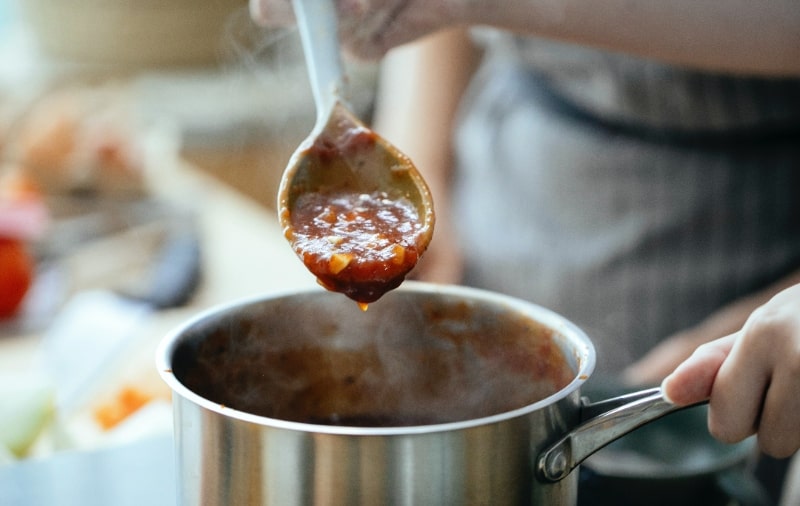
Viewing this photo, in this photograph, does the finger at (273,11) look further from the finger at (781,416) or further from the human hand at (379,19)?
the finger at (781,416)

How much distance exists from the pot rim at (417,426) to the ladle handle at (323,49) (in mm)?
169

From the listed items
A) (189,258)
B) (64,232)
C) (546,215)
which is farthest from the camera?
(64,232)

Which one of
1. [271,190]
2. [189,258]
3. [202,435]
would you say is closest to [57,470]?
[202,435]

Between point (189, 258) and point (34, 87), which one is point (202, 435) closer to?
point (189, 258)

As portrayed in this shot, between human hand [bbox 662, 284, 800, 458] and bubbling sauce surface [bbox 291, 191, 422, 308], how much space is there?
8.8 inches

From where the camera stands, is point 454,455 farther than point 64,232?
No

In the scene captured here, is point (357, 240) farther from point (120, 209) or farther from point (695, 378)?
point (120, 209)

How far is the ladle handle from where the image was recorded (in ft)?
2.43

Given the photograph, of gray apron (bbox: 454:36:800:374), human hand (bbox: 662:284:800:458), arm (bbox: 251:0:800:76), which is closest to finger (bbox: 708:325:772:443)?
human hand (bbox: 662:284:800:458)

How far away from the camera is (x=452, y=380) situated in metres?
0.74

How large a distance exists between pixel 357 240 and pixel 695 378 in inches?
11.0

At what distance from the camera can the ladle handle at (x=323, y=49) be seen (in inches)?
29.2

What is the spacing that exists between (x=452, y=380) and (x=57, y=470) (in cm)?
32

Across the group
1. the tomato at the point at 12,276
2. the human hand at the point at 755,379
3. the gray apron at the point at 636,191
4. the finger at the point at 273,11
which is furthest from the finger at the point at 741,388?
the tomato at the point at 12,276
